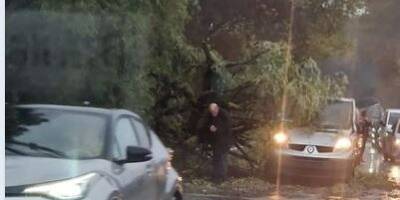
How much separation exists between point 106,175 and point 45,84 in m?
2.07

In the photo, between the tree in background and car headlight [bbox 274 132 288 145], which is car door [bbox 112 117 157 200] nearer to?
the tree in background

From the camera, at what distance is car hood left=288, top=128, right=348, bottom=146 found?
9.92m

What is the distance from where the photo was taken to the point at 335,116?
10.3 m

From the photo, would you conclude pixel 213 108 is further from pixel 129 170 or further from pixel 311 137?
pixel 129 170

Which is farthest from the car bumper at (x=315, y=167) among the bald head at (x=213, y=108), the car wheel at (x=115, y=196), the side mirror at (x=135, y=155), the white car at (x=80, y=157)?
the car wheel at (x=115, y=196)

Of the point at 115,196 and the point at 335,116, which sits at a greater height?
the point at 335,116

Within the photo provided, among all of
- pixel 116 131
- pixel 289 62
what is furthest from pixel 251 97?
pixel 116 131

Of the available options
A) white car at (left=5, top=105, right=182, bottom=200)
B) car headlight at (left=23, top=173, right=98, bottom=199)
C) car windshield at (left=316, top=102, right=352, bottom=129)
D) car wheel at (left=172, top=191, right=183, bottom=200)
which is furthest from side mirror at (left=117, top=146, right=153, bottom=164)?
car windshield at (left=316, top=102, right=352, bottom=129)

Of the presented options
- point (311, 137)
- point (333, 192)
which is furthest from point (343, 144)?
point (333, 192)

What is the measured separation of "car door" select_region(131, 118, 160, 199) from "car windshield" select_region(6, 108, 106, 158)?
0.46 m

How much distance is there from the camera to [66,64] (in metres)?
7.17

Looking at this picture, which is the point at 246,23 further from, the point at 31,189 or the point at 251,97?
the point at 31,189

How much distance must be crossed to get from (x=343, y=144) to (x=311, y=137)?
0.49m

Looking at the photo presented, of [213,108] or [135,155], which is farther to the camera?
[213,108]
